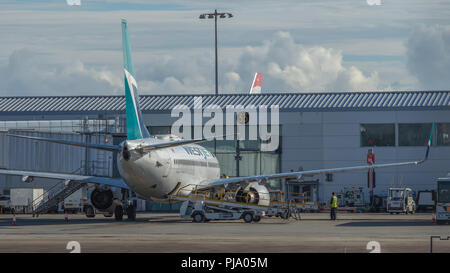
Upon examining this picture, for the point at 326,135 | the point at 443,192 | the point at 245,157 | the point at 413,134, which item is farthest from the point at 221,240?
the point at 413,134

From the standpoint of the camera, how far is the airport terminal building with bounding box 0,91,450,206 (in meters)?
72.5

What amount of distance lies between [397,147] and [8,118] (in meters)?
39.6

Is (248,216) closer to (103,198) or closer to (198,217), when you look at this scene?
(198,217)

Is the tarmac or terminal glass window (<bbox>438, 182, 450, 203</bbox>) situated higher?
terminal glass window (<bbox>438, 182, 450, 203</bbox>)

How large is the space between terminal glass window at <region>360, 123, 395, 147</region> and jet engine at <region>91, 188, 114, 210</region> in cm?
3089

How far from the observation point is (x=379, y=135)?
7356 cm

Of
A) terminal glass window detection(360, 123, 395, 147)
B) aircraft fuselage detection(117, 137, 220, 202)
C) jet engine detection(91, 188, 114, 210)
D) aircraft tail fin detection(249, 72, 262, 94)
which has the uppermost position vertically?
aircraft tail fin detection(249, 72, 262, 94)

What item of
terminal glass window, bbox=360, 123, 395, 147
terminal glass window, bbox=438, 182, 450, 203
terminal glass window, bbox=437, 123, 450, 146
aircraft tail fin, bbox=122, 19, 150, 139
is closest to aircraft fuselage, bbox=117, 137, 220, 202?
aircraft tail fin, bbox=122, 19, 150, 139

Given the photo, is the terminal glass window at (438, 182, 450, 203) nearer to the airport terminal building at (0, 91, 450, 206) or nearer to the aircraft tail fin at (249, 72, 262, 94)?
the airport terminal building at (0, 91, 450, 206)

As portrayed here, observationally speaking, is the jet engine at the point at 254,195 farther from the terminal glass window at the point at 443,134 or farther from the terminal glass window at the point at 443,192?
the terminal glass window at the point at 443,134

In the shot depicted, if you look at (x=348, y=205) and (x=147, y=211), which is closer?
(x=348, y=205)
